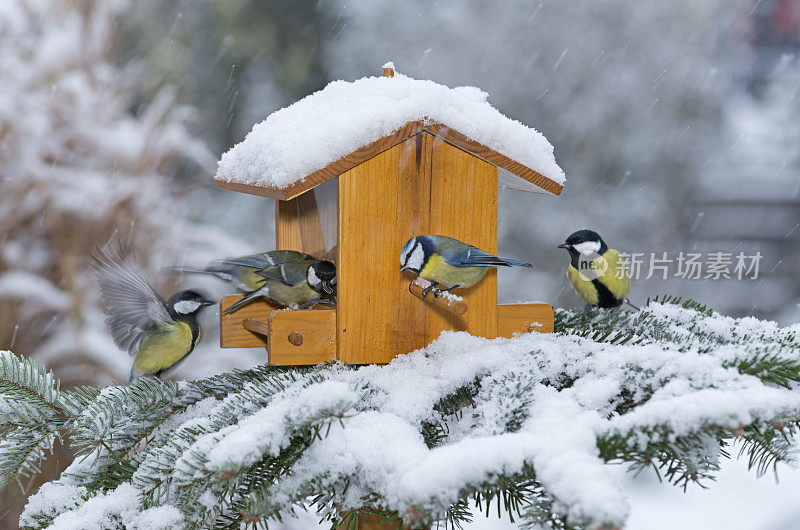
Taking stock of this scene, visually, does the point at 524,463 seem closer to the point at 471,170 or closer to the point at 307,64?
the point at 471,170

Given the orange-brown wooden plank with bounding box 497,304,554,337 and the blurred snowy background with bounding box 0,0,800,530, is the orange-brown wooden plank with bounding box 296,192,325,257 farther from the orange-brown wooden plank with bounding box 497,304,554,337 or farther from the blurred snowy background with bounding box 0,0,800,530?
the blurred snowy background with bounding box 0,0,800,530

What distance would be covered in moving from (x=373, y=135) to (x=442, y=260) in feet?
0.89

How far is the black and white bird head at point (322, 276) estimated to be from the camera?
4.54 feet

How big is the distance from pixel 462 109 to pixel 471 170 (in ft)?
0.42

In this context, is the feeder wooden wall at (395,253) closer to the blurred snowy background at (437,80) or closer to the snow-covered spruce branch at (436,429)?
the snow-covered spruce branch at (436,429)

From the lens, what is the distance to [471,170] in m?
1.39

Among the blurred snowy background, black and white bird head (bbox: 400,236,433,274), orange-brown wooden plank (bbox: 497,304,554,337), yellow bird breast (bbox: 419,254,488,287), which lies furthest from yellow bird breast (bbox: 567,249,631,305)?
the blurred snowy background

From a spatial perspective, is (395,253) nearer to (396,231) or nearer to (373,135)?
(396,231)

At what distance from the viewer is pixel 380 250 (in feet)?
4.36

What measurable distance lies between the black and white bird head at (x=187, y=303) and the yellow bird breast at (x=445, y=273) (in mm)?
540

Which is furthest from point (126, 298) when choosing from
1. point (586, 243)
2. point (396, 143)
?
point (586, 243)

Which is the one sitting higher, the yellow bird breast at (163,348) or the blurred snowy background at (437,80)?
the blurred snowy background at (437,80)

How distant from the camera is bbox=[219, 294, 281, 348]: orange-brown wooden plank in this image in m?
1.68

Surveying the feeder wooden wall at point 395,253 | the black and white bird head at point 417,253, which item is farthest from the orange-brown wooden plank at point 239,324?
the black and white bird head at point 417,253
